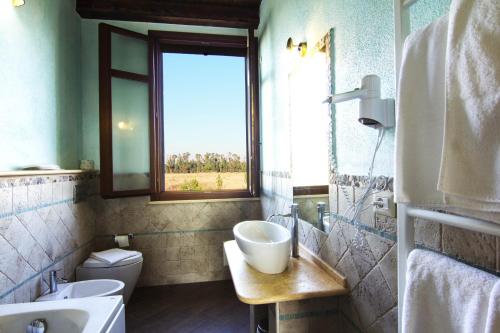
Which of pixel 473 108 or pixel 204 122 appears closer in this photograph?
pixel 473 108

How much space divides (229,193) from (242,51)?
160 centimetres

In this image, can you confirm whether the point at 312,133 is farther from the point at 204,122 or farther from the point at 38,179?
the point at 38,179

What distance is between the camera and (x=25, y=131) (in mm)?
1844

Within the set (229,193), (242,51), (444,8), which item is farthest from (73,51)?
(444,8)

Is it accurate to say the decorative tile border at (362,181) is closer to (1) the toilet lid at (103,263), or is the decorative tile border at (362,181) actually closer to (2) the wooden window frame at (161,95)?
(2) the wooden window frame at (161,95)

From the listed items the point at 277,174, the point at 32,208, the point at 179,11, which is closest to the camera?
the point at 32,208

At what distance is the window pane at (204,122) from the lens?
3.04 m

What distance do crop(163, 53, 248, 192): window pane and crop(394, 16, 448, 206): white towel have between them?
8.22 ft

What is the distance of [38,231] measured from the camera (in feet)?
6.03

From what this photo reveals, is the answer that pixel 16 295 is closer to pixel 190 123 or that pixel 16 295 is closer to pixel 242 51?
pixel 190 123

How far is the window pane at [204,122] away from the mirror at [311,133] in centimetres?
121

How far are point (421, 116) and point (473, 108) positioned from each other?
0.14 metres

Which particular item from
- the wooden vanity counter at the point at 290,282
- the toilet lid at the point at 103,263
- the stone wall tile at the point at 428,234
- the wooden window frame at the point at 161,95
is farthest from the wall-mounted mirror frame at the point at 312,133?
the toilet lid at the point at 103,263

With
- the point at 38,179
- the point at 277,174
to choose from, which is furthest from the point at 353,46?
the point at 38,179
